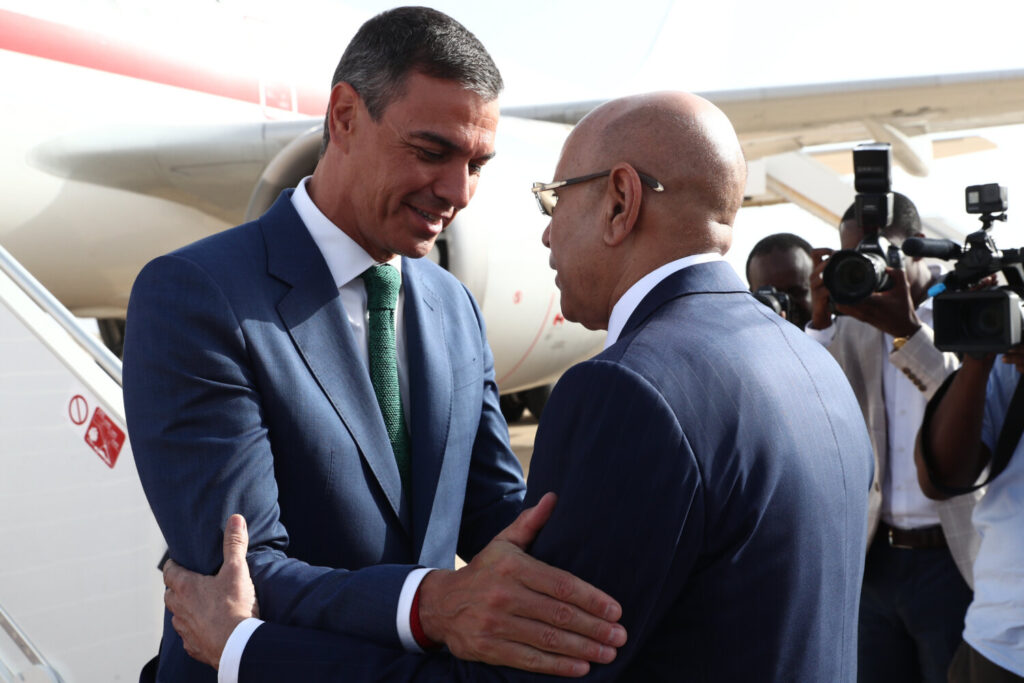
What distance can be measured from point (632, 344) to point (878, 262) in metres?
1.27

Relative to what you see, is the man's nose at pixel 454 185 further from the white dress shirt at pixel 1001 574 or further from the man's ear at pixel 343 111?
the white dress shirt at pixel 1001 574

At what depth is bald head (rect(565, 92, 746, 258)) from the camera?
1250 mm

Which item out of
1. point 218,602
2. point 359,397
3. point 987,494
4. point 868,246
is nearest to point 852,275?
point 868,246

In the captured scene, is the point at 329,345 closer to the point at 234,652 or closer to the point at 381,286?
the point at 381,286

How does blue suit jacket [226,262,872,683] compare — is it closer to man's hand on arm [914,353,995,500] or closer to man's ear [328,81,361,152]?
man's ear [328,81,361,152]

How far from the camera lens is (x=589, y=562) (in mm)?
1036

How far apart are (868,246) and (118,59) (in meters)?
4.91

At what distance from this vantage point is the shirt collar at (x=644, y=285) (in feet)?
4.05

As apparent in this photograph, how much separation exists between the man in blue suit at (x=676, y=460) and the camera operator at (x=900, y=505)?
3.88 ft

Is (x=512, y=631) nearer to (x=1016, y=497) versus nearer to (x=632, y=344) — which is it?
(x=632, y=344)

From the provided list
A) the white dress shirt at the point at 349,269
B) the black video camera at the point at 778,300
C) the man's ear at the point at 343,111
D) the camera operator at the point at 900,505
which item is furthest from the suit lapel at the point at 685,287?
the black video camera at the point at 778,300

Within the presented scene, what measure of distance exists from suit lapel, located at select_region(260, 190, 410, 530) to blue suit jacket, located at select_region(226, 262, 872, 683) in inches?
14.4

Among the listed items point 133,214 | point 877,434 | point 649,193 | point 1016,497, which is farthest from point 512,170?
point 649,193

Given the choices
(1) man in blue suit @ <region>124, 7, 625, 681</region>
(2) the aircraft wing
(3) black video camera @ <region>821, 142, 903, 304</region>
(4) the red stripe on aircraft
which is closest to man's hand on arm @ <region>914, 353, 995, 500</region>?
(3) black video camera @ <region>821, 142, 903, 304</region>
